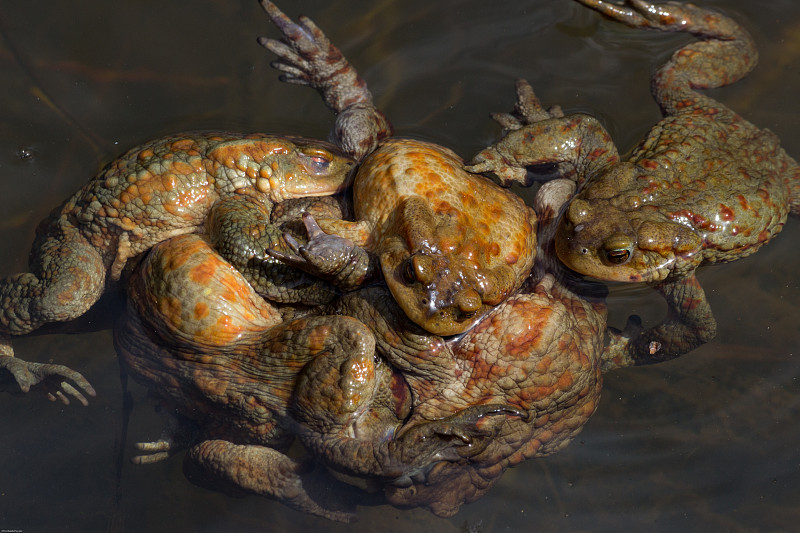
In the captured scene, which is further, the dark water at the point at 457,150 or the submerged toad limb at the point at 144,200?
the dark water at the point at 457,150

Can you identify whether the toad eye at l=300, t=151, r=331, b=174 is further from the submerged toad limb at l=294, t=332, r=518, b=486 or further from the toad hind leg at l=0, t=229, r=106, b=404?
the toad hind leg at l=0, t=229, r=106, b=404

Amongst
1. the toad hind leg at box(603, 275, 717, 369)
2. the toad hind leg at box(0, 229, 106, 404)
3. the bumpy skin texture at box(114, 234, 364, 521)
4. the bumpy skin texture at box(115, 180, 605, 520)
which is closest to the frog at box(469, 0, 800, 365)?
the toad hind leg at box(603, 275, 717, 369)

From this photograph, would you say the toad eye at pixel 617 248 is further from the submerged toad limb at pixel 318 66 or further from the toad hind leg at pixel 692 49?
the submerged toad limb at pixel 318 66

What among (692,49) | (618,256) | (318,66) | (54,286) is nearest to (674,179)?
(618,256)

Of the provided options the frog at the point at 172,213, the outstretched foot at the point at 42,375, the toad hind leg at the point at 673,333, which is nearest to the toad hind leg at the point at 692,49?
the toad hind leg at the point at 673,333

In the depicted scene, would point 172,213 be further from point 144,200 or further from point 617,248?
point 617,248

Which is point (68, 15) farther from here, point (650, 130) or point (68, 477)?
point (650, 130)

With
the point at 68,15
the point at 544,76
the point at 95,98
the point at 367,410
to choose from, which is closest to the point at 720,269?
the point at 544,76
